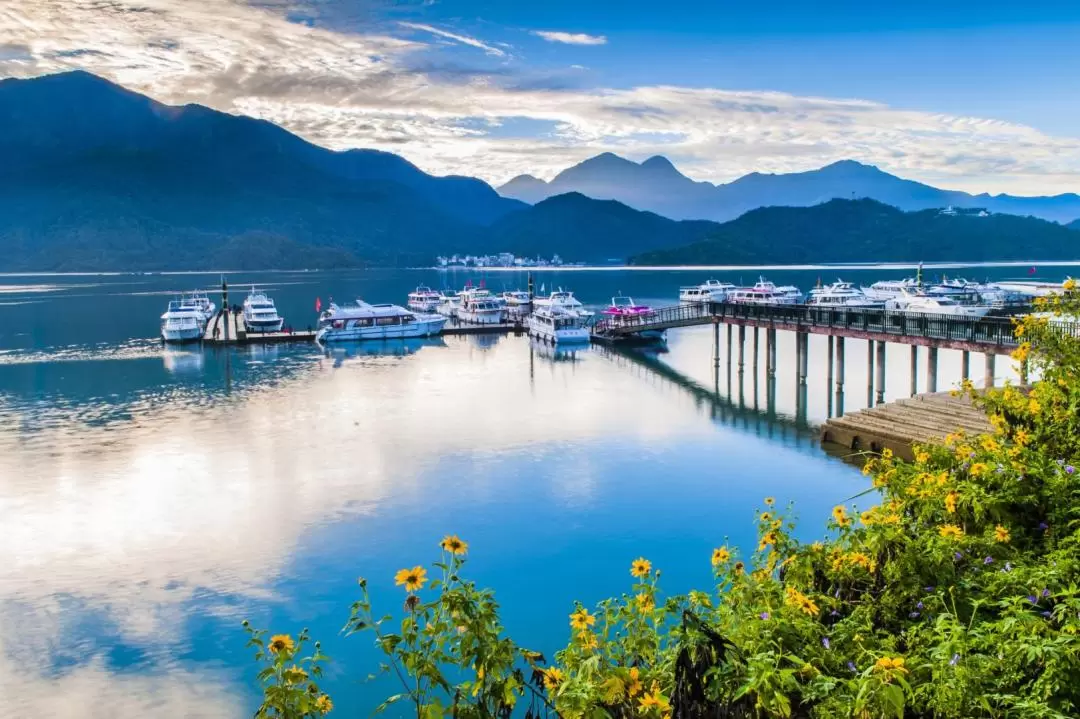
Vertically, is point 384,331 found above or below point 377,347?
above

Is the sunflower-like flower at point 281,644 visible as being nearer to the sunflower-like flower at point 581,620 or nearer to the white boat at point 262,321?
the sunflower-like flower at point 581,620

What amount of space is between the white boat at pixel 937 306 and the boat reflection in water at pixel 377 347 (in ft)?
119

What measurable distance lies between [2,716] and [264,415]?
26.0m

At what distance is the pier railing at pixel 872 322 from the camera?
102 feet

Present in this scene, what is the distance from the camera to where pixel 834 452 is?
98.1 ft

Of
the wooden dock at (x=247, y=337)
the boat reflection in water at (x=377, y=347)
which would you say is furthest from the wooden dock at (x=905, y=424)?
the wooden dock at (x=247, y=337)

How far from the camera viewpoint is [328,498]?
84.3ft

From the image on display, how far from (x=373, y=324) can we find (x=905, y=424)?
176 feet

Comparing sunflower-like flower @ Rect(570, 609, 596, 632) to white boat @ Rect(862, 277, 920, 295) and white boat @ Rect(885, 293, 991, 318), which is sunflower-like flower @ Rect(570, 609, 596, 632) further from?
white boat @ Rect(862, 277, 920, 295)

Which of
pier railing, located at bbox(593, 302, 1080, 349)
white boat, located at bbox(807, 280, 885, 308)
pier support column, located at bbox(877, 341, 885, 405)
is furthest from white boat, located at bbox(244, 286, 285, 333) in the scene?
pier support column, located at bbox(877, 341, 885, 405)

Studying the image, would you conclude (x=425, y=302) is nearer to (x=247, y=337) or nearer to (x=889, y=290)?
(x=247, y=337)

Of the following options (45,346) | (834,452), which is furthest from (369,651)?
(45,346)

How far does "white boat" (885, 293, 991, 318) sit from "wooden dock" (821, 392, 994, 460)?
84.0 ft

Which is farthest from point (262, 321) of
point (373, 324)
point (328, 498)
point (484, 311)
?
A: point (328, 498)
